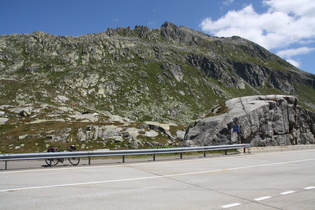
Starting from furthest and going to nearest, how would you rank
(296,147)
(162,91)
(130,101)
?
(162,91) → (130,101) → (296,147)

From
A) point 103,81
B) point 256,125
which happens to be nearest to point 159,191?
point 256,125

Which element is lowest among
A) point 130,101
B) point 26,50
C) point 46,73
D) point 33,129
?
point 33,129

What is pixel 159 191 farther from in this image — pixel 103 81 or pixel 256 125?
pixel 103 81

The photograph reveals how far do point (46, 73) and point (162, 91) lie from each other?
67767 mm

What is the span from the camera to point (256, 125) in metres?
27.9

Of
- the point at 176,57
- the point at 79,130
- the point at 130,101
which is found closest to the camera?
the point at 79,130

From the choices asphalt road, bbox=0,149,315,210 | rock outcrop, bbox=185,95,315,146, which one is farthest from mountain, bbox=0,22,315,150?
asphalt road, bbox=0,149,315,210

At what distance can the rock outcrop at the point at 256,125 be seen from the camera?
2655 cm

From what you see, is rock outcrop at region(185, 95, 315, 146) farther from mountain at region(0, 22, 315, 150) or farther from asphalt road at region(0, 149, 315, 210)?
mountain at region(0, 22, 315, 150)

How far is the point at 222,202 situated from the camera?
6938mm

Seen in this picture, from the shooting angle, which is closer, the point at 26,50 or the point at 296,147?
the point at 296,147

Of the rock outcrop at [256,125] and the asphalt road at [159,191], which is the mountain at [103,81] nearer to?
the rock outcrop at [256,125]

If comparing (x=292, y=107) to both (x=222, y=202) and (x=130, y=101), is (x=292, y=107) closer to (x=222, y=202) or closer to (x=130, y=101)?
(x=222, y=202)

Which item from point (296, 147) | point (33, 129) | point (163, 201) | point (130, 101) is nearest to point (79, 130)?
point (33, 129)
